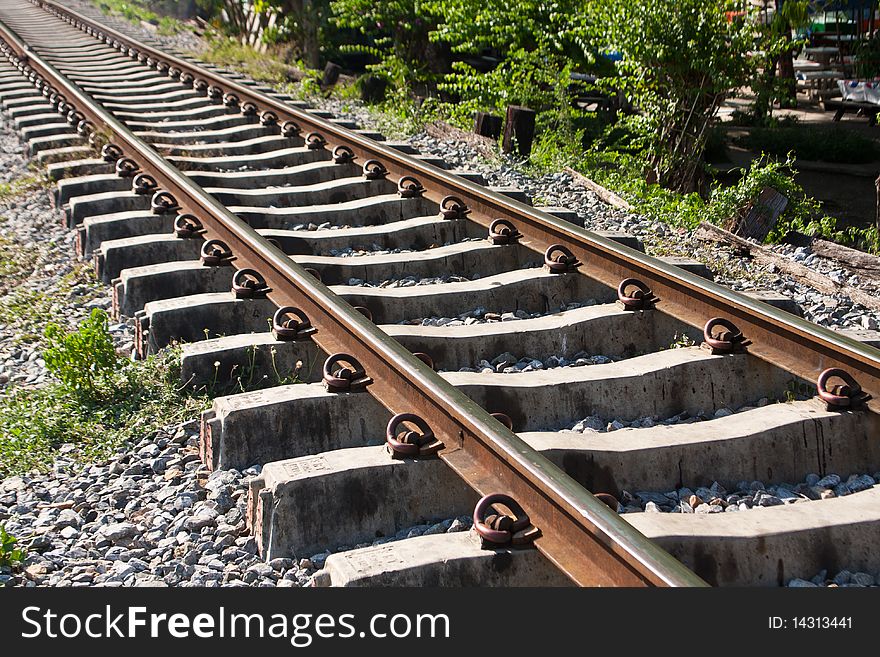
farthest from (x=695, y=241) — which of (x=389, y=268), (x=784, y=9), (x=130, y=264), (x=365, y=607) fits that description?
(x=365, y=607)

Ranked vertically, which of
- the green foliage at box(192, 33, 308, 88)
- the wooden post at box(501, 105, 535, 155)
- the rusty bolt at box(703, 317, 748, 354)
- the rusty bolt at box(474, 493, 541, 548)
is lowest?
the rusty bolt at box(474, 493, 541, 548)

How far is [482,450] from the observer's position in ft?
10.3

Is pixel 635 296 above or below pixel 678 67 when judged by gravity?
below

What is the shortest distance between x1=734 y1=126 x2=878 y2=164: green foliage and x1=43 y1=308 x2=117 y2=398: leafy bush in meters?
10.6

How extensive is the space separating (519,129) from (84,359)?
5.48 m

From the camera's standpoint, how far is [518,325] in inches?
180

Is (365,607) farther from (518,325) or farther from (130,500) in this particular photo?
(518,325)

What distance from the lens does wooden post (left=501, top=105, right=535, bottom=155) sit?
8.77m

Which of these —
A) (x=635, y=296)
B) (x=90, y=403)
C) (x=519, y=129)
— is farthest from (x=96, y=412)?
(x=519, y=129)

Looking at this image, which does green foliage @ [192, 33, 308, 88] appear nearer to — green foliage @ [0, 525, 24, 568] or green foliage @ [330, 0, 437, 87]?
green foliage @ [330, 0, 437, 87]

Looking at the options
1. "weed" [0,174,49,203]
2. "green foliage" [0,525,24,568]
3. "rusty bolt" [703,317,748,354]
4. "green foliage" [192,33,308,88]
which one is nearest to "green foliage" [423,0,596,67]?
"green foliage" [192,33,308,88]

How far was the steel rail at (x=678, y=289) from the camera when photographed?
386 cm

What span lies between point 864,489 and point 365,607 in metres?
1.88

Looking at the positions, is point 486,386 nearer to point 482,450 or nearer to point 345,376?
point 345,376
